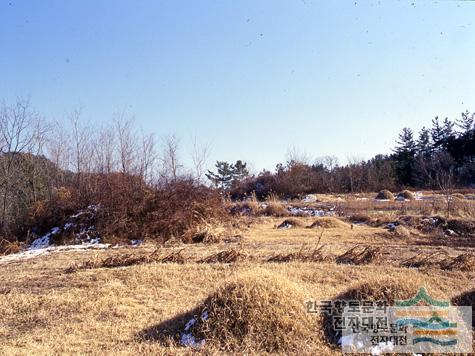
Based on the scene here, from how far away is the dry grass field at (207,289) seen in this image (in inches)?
139

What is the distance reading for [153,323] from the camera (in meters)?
4.19

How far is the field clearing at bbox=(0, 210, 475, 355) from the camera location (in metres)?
3.70

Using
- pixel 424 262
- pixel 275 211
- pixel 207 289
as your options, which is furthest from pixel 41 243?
pixel 424 262

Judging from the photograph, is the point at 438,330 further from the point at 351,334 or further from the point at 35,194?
the point at 35,194

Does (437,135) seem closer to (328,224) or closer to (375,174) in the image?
(375,174)

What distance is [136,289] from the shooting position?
5504mm

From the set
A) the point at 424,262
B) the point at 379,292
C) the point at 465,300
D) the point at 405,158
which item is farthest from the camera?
the point at 405,158

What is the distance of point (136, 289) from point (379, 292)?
3.30m

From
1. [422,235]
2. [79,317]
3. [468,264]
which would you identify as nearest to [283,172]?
[422,235]

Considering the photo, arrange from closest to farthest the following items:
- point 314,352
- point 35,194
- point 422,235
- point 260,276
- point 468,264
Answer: point 314,352 < point 260,276 < point 468,264 < point 422,235 < point 35,194

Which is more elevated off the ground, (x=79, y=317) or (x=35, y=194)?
(x=35, y=194)

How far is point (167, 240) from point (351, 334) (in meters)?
7.23

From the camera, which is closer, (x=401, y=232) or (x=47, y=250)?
(x=47, y=250)

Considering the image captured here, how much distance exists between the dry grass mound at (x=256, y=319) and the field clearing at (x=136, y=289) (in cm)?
11
